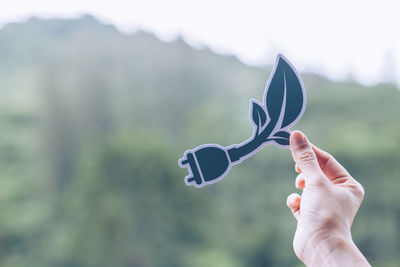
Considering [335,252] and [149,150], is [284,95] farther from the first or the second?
[149,150]

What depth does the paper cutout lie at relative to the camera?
654mm

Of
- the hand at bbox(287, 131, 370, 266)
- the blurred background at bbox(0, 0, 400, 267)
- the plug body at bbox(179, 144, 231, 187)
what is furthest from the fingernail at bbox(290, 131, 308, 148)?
the blurred background at bbox(0, 0, 400, 267)

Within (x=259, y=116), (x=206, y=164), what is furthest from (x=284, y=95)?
(x=206, y=164)

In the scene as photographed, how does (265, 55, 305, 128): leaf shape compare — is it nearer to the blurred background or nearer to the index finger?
the index finger

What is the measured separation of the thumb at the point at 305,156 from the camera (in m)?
0.58

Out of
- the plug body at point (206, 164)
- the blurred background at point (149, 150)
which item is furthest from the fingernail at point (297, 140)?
the blurred background at point (149, 150)

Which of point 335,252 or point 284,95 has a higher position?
point 284,95

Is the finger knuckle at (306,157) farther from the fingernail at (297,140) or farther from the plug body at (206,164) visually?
the plug body at (206,164)

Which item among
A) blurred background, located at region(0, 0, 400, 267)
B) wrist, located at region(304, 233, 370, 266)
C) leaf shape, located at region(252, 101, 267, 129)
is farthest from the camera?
blurred background, located at region(0, 0, 400, 267)

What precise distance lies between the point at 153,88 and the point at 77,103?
87 cm

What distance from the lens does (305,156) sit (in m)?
0.59

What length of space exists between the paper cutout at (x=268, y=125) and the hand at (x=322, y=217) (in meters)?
0.05

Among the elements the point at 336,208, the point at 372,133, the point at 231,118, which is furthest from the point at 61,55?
the point at 336,208

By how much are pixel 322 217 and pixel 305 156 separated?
10cm
